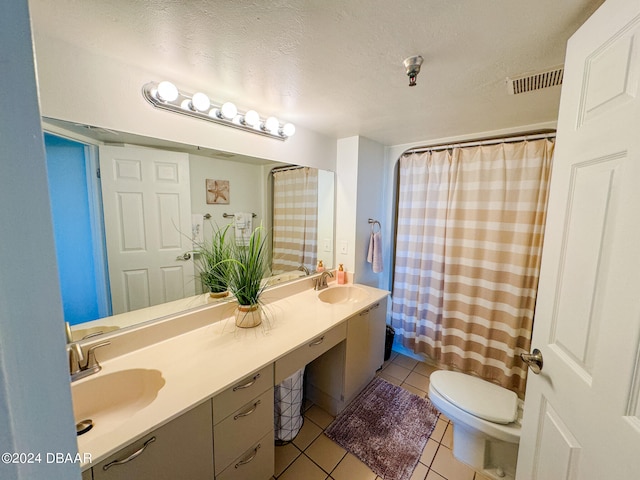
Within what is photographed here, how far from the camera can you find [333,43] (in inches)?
37.8

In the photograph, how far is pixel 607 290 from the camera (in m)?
0.63

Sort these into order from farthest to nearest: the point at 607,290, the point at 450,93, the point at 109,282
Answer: the point at 450,93 → the point at 109,282 → the point at 607,290

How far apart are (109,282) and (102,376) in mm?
415

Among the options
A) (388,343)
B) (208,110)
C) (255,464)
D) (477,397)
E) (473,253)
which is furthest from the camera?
(388,343)

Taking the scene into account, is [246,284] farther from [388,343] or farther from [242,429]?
[388,343]

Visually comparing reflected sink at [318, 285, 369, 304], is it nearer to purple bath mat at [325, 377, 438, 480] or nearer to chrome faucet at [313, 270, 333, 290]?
chrome faucet at [313, 270, 333, 290]

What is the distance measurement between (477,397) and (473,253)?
41.3 inches

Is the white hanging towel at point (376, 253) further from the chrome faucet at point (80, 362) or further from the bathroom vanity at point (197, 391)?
the chrome faucet at point (80, 362)

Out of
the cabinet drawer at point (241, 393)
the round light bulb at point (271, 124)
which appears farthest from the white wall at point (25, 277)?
the round light bulb at point (271, 124)

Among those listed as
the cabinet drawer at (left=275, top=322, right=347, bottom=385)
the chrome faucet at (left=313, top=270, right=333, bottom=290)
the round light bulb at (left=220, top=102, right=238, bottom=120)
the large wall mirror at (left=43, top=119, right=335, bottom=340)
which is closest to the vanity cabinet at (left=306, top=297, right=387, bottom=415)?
the cabinet drawer at (left=275, top=322, right=347, bottom=385)

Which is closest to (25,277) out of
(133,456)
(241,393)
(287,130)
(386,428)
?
(133,456)

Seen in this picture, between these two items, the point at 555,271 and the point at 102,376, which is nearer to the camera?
the point at 555,271

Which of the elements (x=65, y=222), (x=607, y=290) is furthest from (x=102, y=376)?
(x=607, y=290)

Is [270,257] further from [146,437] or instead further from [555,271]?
[555,271]
